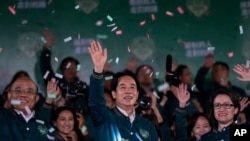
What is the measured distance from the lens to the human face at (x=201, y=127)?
518 centimetres

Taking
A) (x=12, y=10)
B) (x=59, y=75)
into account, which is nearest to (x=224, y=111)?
(x=59, y=75)

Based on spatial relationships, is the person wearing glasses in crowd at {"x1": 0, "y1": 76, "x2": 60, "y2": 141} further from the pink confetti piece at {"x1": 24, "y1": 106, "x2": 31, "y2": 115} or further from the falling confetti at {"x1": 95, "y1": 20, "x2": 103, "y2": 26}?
the falling confetti at {"x1": 95, "y1": 20, "x2": 103, "y2": 26}

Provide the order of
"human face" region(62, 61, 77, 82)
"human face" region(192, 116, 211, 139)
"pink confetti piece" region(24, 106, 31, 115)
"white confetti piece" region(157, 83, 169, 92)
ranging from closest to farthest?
"pink confetti piece" region(24, 106, 31, 115), "human face" region(192, 116, 211, 139), "human face" region(62, 61, 77, 82), "white confetti piece" region(157, 83, 169, 92)

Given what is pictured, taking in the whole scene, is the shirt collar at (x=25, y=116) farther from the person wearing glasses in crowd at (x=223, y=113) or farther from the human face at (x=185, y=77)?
the human face at (x=185, y=77)

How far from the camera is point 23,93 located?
15.6 ft

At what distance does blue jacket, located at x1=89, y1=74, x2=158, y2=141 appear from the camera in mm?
4059

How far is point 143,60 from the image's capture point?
7.45 meters

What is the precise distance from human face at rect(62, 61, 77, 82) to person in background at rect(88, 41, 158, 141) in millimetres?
1963

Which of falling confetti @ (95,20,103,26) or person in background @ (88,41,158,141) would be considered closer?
person in background @ (88,41,158,141)

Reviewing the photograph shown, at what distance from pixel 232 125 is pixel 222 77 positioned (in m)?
2.29

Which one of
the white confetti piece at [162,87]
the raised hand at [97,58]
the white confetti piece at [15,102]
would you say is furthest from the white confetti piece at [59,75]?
the raised hand at [97,58]

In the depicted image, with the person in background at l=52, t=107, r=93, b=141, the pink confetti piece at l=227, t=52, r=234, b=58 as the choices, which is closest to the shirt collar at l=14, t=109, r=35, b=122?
the person in background at l=52, t=107, r=93, b=141

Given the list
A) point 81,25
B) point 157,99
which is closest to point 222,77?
point 157,99

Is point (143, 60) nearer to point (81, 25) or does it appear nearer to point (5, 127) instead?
point (81, 25)
